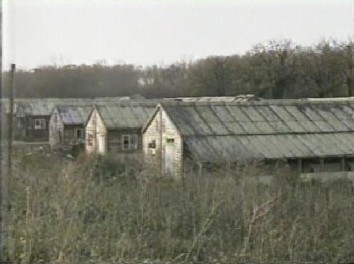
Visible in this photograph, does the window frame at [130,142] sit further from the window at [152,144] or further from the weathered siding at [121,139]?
the window at [152,144]

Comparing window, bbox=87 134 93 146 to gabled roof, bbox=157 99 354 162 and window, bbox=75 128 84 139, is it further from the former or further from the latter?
gabled roof, bbox=157 99 354 162

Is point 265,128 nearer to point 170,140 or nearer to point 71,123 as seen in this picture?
point 170,140

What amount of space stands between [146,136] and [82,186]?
498cm

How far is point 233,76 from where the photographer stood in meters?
14.9

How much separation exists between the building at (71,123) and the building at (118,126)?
1.74 metres

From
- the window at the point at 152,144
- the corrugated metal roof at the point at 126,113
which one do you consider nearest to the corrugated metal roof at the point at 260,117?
the window at the point at 152,144

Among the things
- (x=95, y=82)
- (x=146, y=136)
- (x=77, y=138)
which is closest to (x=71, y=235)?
(x=95, y=82)

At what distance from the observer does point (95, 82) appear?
776cm

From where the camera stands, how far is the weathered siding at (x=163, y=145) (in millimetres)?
7125

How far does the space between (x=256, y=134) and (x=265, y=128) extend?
0.27m

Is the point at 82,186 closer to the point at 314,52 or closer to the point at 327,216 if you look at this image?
the point at 327,216

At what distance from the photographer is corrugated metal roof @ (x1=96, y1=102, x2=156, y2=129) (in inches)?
404

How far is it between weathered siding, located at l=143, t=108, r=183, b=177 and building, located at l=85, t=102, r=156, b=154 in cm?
110

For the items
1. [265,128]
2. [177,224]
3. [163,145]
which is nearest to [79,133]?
[163,145]
